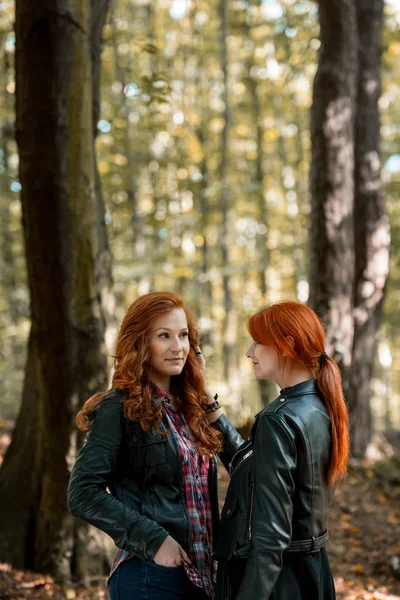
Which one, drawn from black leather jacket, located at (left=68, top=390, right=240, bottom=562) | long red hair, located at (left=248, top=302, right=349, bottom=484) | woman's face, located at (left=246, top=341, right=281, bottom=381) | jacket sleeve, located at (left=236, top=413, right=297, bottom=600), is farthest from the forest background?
jacket sleeve, located at (left=236, top=413, right=297, bottom=600)

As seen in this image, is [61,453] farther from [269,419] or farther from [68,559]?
[269,419]

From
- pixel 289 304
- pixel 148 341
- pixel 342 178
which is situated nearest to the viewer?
pixel 289 304

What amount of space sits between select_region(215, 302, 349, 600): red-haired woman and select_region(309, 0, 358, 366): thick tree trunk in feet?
21.8

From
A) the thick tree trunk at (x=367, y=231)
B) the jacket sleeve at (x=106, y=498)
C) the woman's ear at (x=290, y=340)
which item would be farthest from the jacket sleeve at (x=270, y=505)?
the thick tree trunk at (x=367, y=231)

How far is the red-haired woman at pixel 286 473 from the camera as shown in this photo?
2.49m

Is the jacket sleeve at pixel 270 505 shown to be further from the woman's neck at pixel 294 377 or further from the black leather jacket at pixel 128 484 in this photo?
the black leather jacket at pixel 128 484

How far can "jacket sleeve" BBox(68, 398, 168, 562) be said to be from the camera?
2697 mm

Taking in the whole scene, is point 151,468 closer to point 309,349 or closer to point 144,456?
point 144,456

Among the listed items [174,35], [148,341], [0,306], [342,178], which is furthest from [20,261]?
[148,341]

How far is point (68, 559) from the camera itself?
5422 millimetres

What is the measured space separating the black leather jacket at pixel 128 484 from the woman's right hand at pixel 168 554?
0.07ft

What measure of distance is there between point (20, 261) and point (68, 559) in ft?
48.1

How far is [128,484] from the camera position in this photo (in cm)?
290

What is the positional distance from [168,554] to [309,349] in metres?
1.03
